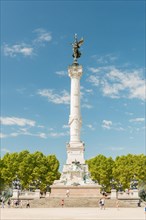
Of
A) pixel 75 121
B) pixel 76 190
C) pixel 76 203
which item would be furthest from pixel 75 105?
pixel 76 203

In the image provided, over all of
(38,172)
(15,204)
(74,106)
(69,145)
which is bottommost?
(15,204)

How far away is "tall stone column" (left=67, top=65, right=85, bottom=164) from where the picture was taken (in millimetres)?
62625

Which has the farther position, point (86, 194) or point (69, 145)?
point (69, 145)

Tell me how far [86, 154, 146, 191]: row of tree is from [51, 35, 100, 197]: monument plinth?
2004 centimetres

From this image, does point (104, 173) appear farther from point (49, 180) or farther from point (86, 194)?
point (86, 194)

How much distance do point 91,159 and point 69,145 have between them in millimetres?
26486

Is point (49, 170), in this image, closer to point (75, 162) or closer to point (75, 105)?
point (75, 162)

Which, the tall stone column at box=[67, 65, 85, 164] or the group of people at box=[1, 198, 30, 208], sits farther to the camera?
the tall stone column at box=[67, 65, 85, 164]

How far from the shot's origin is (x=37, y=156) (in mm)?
82125

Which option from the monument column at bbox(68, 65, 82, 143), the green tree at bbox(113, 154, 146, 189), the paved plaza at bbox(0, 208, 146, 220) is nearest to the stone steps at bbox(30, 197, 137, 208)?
the paved plaza at bbox(0, 208, 146, 220)

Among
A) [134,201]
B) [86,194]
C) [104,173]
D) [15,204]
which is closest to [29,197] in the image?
[15,204]

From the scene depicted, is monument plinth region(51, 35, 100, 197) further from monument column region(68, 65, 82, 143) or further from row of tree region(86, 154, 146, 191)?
row of tree region(86, 154, 146, 191)

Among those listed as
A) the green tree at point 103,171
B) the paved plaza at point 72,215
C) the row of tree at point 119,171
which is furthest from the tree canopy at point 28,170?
the paved plaza at point 72,215

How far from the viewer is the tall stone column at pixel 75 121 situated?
62625 mm
